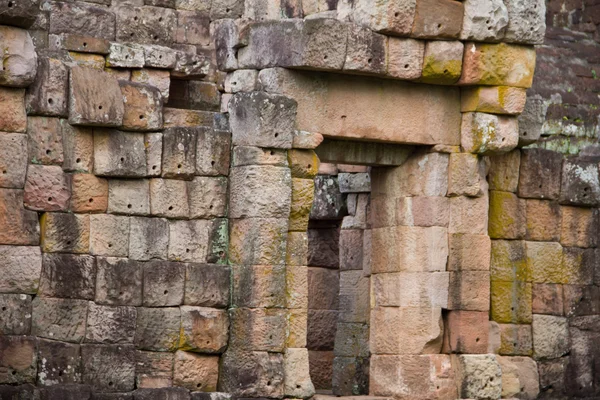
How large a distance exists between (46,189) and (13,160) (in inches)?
17.2

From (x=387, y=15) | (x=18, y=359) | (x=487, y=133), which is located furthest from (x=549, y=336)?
(x=18, y=359)

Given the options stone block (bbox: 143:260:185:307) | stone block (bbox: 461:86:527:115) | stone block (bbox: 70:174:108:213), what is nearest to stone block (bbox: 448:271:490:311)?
stone block (bbox: 461:86:527:115)

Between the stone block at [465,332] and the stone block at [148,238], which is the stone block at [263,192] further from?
the stone block at [465,332]

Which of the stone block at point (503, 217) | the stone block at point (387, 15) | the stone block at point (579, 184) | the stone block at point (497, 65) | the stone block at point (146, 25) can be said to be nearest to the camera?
the stone block at point (387, 15)

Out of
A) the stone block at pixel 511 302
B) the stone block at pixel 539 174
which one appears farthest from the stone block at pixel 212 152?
the stone block at pixel 539 174

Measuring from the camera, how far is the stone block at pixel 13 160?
46.1 feet

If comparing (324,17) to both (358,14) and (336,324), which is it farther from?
(336,324)

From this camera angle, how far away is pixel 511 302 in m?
17.4

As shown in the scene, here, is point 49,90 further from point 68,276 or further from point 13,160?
point 68,276

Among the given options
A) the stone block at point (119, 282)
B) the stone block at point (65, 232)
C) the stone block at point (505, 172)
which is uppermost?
the stone block at point (505, 172)

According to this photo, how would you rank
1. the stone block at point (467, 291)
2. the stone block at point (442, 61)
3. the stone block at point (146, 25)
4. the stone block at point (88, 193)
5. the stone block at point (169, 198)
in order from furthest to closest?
the stone block at point (146, 25), the stone block at point (467, 291), the stone block at point (442, 61), the stone block at point (169, 198), the stone block at point (88, 193)

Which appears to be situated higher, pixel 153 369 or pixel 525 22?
pixel 525 22

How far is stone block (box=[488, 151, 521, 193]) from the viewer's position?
1738 centimetres

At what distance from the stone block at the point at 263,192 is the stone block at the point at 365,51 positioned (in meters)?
1.24
